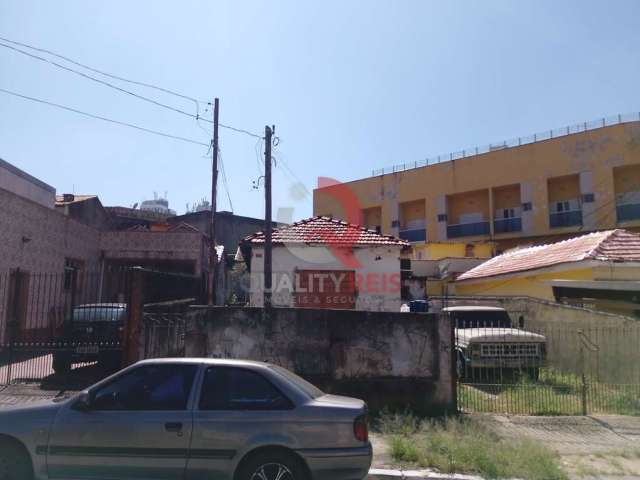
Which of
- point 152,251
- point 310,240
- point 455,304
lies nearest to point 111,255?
point 152,251

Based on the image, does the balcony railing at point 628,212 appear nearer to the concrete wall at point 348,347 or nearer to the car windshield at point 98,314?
the concrete wall at point 348,347

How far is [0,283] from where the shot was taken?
590 inches

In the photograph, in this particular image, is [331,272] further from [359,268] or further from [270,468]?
[270,468]

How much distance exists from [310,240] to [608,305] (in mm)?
8924

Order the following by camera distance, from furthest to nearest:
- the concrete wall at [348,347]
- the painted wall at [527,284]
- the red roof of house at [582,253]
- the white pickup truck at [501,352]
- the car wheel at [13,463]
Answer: the painted wall at [527,284] → the red roof of house at [582,253] → the white pickup truck at [501,352] → the concrete wall at [348,347] → the car wheel at [13,463]

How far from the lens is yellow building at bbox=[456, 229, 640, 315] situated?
1518 centimetres

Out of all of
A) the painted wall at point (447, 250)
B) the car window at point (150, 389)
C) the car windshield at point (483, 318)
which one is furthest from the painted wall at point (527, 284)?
the car window at point (150, 389)

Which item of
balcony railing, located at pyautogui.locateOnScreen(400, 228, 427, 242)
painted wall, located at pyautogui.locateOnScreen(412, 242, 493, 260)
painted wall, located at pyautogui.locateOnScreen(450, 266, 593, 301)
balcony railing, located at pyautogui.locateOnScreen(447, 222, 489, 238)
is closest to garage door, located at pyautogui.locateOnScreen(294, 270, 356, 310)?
painted wall, located at pyautogui.locateOnScreen(450, 266, 593, 301)

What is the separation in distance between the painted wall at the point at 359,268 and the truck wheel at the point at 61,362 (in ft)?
17.7

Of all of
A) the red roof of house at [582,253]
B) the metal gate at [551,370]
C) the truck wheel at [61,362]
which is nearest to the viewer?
the metal gate at [551,370]

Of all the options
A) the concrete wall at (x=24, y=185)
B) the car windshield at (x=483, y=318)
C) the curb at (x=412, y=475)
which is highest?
the concrete wall at (x=24, y=185)

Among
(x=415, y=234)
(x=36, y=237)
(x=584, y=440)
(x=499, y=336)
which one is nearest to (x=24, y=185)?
(x=36, y=237)

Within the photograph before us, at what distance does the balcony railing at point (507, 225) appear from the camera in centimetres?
3528

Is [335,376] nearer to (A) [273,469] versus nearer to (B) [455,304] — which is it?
(A) [273,469]
